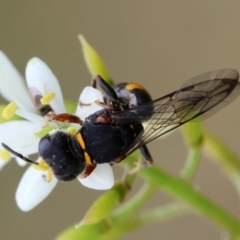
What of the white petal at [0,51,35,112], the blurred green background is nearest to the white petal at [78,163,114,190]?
the white petal at [0,51,35,112]

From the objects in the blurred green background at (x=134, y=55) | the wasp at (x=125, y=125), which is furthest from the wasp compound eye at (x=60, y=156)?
the blurred green background at (x=134, y=55)

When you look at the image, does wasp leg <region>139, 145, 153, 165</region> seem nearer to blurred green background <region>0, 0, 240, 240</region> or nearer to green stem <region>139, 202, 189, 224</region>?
green stem <region>139, 202, 189, 224</region>

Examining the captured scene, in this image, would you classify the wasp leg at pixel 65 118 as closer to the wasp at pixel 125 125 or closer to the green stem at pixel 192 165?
the wasp at pixel 125 125

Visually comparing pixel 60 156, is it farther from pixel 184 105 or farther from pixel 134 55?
pixel 134 55

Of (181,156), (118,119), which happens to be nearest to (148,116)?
(118,119)

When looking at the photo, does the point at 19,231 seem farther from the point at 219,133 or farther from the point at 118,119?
the point at 118,119
